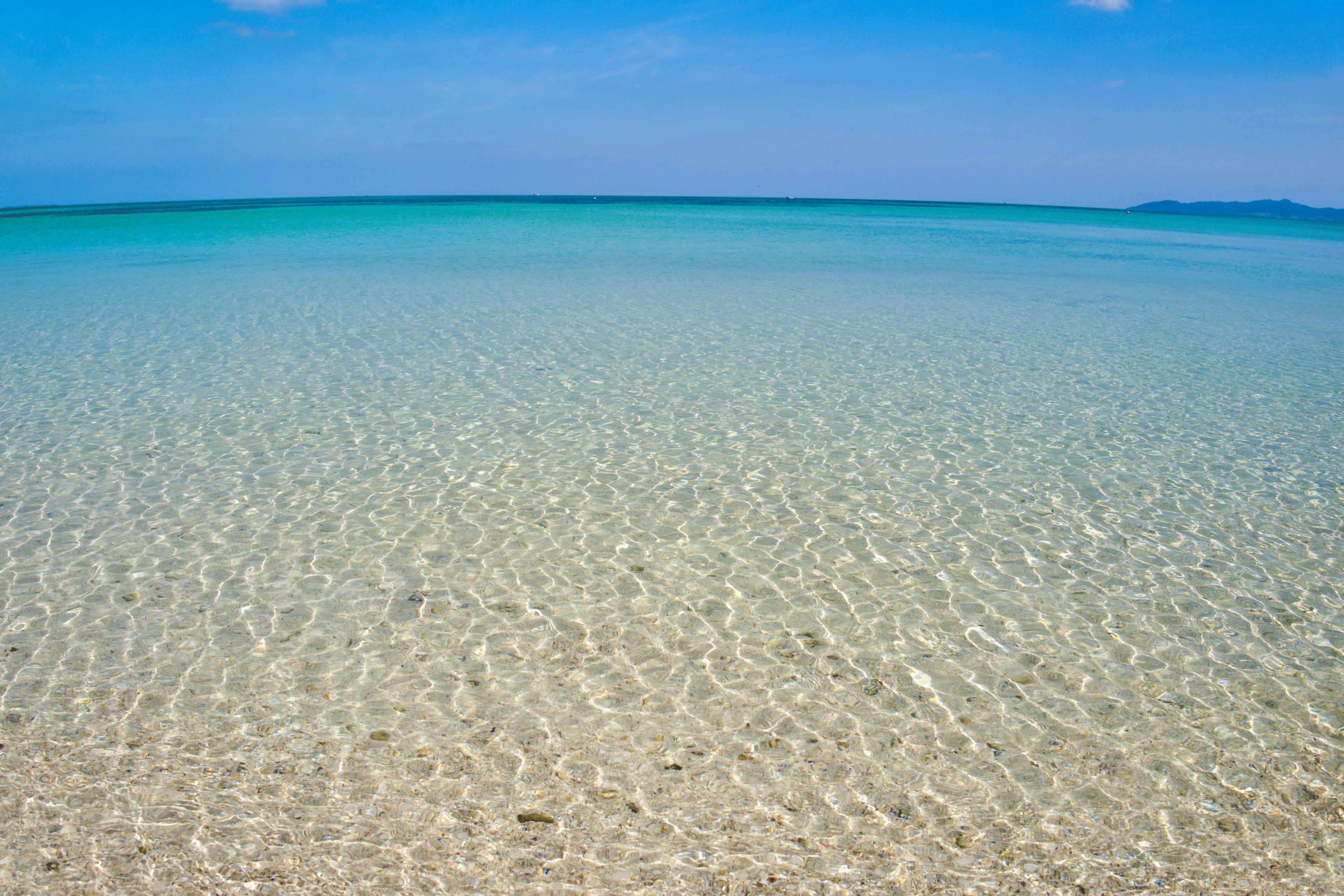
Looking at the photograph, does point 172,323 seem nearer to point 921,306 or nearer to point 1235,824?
point 921,306

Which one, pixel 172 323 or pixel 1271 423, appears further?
pixel 172 323

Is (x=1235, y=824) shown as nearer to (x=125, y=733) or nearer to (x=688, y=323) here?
(x=125, y=733)

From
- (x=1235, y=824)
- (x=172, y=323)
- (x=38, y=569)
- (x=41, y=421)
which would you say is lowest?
(x=1235, y=824)

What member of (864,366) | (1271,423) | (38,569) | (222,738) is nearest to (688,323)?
(864,366)

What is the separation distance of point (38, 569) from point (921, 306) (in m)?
13.8

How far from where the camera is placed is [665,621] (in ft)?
14.4

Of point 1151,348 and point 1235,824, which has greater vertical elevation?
point 1151,348

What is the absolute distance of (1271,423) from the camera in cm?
802

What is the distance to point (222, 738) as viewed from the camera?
341 cm

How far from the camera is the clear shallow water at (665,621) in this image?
9.70ft

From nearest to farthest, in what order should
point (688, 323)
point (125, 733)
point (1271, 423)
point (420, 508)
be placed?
point (125, 733)
point (420, 508)
point (1271, 423)
point (688, 323)

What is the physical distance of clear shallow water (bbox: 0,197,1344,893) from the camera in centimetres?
296

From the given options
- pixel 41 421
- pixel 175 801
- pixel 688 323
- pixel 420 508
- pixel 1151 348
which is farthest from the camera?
pixel 688 323

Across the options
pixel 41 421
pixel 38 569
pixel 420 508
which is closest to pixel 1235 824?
pixel 420 508
